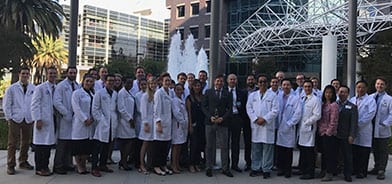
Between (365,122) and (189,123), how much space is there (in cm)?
365

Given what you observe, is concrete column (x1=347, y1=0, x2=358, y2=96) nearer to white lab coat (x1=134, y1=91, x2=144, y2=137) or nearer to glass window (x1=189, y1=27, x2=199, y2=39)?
white lab coat (x1=134, y1=91, x2=144, y2=137)

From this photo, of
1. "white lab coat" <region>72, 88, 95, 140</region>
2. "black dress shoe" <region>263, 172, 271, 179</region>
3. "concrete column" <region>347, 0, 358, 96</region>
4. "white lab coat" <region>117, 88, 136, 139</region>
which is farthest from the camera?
"concrete column" <region>347, 0, 358, 96</region>

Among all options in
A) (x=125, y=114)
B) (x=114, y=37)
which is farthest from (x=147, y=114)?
(x=114, y=37)

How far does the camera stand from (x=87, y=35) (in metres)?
93.6

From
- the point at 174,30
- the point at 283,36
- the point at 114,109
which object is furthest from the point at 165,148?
the point at 174,30

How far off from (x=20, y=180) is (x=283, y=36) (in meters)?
34.9

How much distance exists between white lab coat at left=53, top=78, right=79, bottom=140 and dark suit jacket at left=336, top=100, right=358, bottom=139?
5.40 meters

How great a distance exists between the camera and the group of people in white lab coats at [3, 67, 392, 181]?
9086mm

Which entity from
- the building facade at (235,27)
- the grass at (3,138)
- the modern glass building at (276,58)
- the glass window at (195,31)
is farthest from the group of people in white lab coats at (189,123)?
the glass window at (195,31)

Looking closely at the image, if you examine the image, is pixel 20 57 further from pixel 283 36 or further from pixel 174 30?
pixel 174 30

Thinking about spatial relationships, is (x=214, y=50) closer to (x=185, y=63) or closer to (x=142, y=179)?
(x=142, y=179)

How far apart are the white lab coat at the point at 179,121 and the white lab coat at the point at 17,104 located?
2933 millimetres

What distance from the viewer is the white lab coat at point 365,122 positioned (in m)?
9.48

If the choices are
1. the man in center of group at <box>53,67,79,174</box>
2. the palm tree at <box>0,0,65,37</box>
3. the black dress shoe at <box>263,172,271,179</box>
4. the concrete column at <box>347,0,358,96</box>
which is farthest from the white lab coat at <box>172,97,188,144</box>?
the palm tree at <box>0,0,65,37</box>
